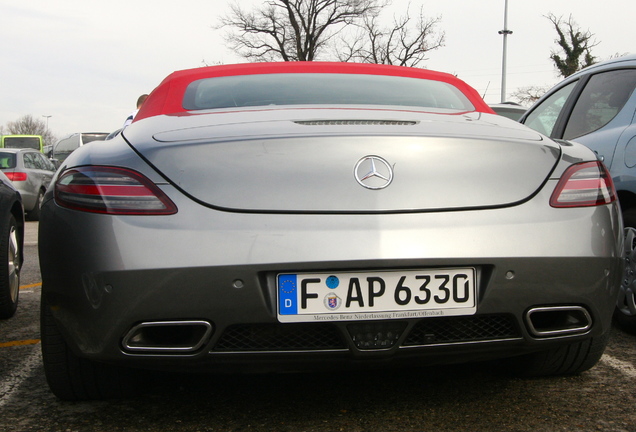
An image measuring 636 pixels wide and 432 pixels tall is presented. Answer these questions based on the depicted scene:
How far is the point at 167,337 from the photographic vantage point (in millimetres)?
2285

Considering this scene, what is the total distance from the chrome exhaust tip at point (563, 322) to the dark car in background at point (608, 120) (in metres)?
1.47

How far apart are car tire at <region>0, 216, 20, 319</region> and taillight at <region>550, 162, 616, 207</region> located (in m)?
3.01

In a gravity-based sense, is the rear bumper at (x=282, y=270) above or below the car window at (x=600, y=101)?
below

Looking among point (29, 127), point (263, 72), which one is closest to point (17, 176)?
point (263, 72)

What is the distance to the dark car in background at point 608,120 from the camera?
3.81m

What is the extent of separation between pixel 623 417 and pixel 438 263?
2.89 ft

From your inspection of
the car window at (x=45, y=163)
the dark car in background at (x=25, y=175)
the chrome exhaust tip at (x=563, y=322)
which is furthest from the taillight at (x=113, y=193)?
the car window at (x=45, y=163)

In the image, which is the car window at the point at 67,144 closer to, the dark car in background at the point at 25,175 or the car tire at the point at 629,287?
the dark car in background at the point at 25,175

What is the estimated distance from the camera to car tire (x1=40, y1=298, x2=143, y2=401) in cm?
257

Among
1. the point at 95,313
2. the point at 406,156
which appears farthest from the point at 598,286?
the point at 95,313

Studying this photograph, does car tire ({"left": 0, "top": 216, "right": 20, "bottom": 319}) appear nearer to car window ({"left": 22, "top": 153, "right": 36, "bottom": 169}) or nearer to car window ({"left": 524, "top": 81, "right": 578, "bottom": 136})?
car window ({"left": 524, "top": 81, "right": 578, "bottom": 136})

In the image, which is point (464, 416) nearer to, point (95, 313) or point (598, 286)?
point (598, 286)

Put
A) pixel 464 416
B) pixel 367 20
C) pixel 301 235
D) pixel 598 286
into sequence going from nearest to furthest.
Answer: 1. pixel 301 235
2. pixel 598 286
3. pixel 464 416
4. pixel 367 20

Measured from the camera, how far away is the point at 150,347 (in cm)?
226
